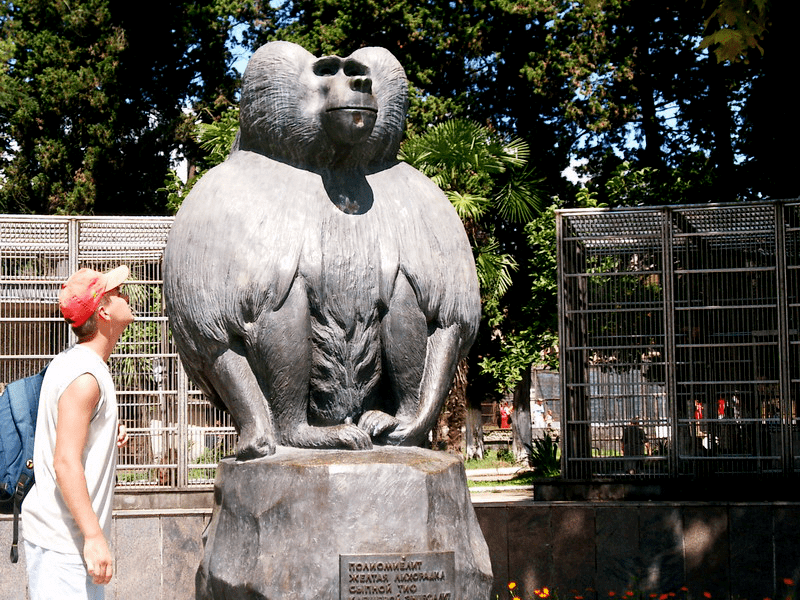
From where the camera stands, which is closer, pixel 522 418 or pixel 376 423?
pixel 376 423

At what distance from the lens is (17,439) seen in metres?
3.94

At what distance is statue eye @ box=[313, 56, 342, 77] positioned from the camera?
4.42 metres

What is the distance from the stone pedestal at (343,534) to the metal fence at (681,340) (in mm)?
5740

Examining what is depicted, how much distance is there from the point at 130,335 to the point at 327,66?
701 cm

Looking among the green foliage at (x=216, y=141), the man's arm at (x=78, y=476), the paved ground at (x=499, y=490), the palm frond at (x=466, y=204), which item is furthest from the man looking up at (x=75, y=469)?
the palm frond at (x=466, y=204)

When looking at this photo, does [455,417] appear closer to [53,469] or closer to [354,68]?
[354,68]

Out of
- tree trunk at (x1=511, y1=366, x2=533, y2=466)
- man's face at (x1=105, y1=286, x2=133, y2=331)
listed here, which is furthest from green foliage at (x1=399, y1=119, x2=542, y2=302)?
man's face at (x1=105, y1=286, x2=133, y2=331)

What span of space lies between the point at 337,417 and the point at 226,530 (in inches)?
25.2

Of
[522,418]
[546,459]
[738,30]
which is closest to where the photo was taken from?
[738,30]

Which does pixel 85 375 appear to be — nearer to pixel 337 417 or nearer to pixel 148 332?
pixel 337 417

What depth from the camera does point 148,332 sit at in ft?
35.7

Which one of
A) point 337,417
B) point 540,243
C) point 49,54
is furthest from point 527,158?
point 337,417

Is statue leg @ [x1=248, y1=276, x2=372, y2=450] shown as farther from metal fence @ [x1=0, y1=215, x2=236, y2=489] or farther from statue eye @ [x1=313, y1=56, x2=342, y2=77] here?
metal fence @ [x1=0, y1=215, x2=236, y2=489]

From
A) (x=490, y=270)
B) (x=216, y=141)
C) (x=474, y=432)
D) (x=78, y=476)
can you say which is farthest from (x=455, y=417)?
(x=78, y=476)
